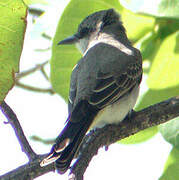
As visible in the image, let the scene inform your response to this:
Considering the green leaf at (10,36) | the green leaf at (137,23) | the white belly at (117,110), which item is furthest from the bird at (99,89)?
the green leaf at (10,36)

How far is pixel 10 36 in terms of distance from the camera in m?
1.71

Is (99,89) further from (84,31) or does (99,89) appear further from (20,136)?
(84,31)

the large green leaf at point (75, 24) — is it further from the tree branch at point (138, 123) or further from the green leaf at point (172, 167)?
the green leaf at point (172, 167)

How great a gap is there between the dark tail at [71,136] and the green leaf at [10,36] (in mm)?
515

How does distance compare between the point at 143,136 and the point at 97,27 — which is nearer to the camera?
the point at 143,136

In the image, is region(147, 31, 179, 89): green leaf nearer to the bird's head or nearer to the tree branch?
the tree branch

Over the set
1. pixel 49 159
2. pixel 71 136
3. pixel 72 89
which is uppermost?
pixel 49 159

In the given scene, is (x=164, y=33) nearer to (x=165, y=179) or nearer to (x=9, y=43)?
(x=165, y=179)

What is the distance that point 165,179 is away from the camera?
92.5 inches

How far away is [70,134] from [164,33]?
96 centimetres

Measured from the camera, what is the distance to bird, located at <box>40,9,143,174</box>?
249 centimetres

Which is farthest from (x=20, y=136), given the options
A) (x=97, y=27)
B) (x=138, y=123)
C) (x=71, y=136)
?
(x=97, y=27)

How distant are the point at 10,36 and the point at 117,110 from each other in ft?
4.96

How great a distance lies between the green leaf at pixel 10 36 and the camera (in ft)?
5.51
